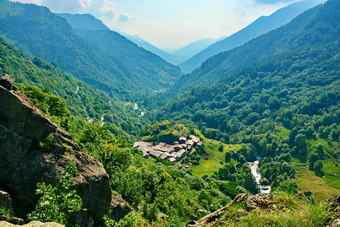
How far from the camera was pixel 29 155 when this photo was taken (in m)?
22.5

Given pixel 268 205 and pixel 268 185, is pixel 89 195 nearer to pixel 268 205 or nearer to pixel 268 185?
pixel 268 205

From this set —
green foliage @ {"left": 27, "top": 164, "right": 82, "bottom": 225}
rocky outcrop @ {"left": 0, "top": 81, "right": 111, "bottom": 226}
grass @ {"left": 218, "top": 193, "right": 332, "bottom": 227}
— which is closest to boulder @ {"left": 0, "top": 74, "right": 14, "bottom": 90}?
rocky outcrop @ {"left": 0, "top": 81, "right": 111, "bottom": 226}

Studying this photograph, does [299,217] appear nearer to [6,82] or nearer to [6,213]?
[6,213]

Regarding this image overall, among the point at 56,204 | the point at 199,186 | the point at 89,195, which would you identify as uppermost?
the point at 56,204

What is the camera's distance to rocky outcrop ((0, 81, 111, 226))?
21.0 metres

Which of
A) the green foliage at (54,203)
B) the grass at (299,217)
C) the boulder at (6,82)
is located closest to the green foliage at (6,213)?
the green foliage at (54,203)

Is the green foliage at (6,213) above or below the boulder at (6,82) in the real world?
below

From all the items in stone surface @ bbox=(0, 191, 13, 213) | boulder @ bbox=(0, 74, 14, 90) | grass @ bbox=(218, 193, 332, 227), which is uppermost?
boulder @ bbox=(0, 74, 14, 90)

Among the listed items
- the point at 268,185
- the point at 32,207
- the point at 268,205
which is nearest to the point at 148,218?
the point at 32,207

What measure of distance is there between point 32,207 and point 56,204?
5.74 m

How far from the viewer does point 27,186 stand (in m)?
21.9

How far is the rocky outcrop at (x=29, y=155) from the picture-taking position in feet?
69.1

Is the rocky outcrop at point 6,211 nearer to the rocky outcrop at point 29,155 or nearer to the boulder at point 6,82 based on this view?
the rocky outcrop at point 29,155

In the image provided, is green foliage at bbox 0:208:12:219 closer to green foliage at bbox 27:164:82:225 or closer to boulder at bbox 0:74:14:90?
green foliage at bbox 27:164:82:225
